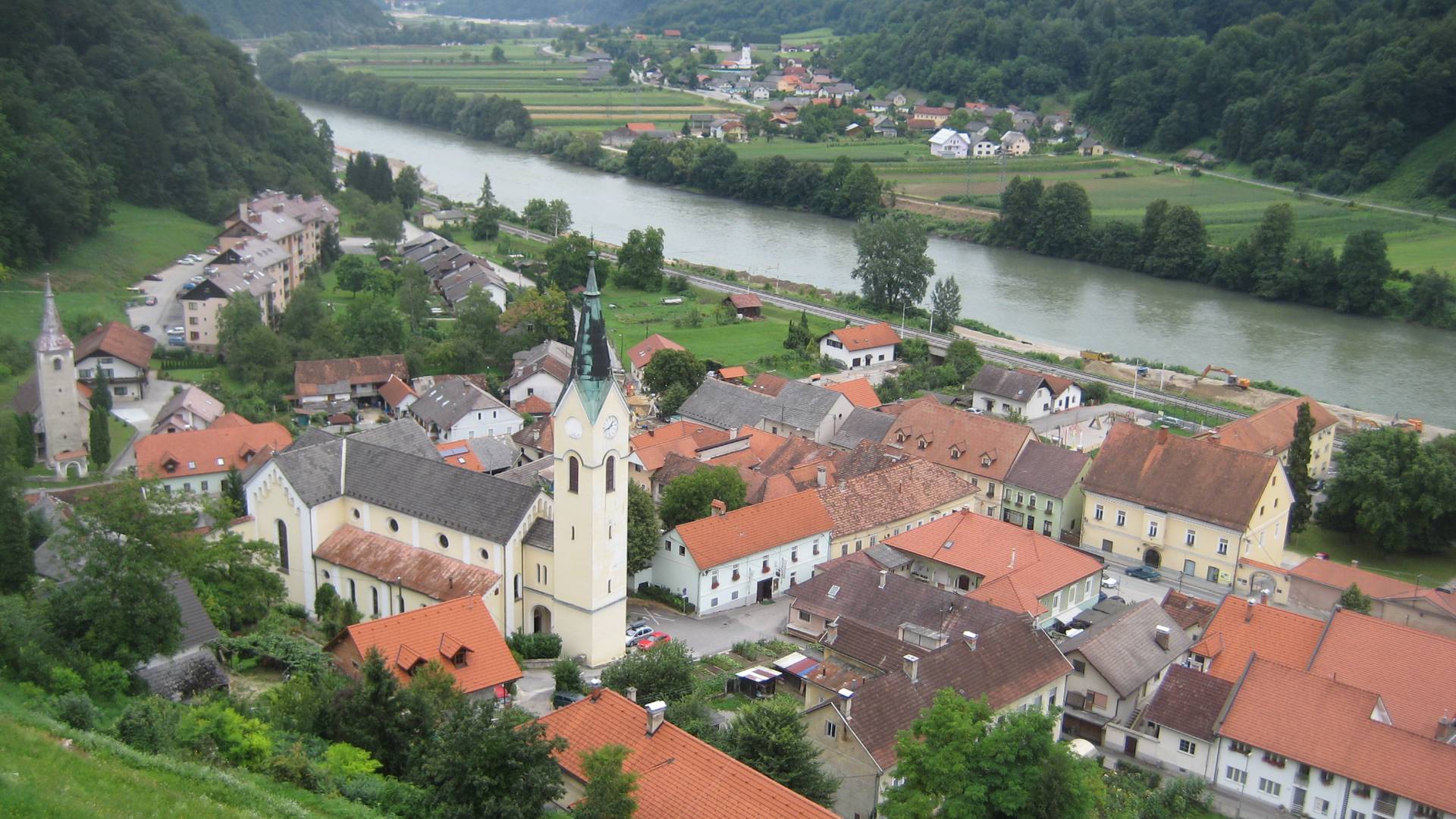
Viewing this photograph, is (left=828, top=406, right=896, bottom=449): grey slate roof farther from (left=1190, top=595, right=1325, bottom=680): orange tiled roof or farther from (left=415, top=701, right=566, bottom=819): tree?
(left=415, top=701, right=566, bottom=819): tree

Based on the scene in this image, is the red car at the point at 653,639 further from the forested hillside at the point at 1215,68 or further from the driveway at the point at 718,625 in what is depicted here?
the forested hillside at the point at 1215,68

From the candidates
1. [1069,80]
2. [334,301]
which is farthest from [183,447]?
[1069,80]

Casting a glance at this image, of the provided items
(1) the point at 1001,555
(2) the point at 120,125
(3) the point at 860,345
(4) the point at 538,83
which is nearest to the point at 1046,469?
Result: (1) the point at 1001,555

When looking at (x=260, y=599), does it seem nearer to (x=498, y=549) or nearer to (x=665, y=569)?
(x=498, y=549)

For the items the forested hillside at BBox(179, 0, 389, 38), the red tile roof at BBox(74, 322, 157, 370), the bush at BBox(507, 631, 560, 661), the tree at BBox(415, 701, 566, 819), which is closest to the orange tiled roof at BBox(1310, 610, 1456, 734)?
the bush at BBox(507, 631, 560, 661)

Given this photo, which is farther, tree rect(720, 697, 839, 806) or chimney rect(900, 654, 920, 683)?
chimney rect(900, 654, 920, 683)

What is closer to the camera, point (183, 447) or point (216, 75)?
point (183, 447)

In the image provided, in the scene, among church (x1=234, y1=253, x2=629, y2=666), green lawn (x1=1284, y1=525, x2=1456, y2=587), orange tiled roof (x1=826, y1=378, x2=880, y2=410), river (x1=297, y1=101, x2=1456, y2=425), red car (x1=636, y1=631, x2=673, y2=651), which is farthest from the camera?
river (x1=297, y1=101, x2=1456, y2=425)

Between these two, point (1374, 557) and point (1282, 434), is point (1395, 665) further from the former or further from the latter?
point (1282, 434)
